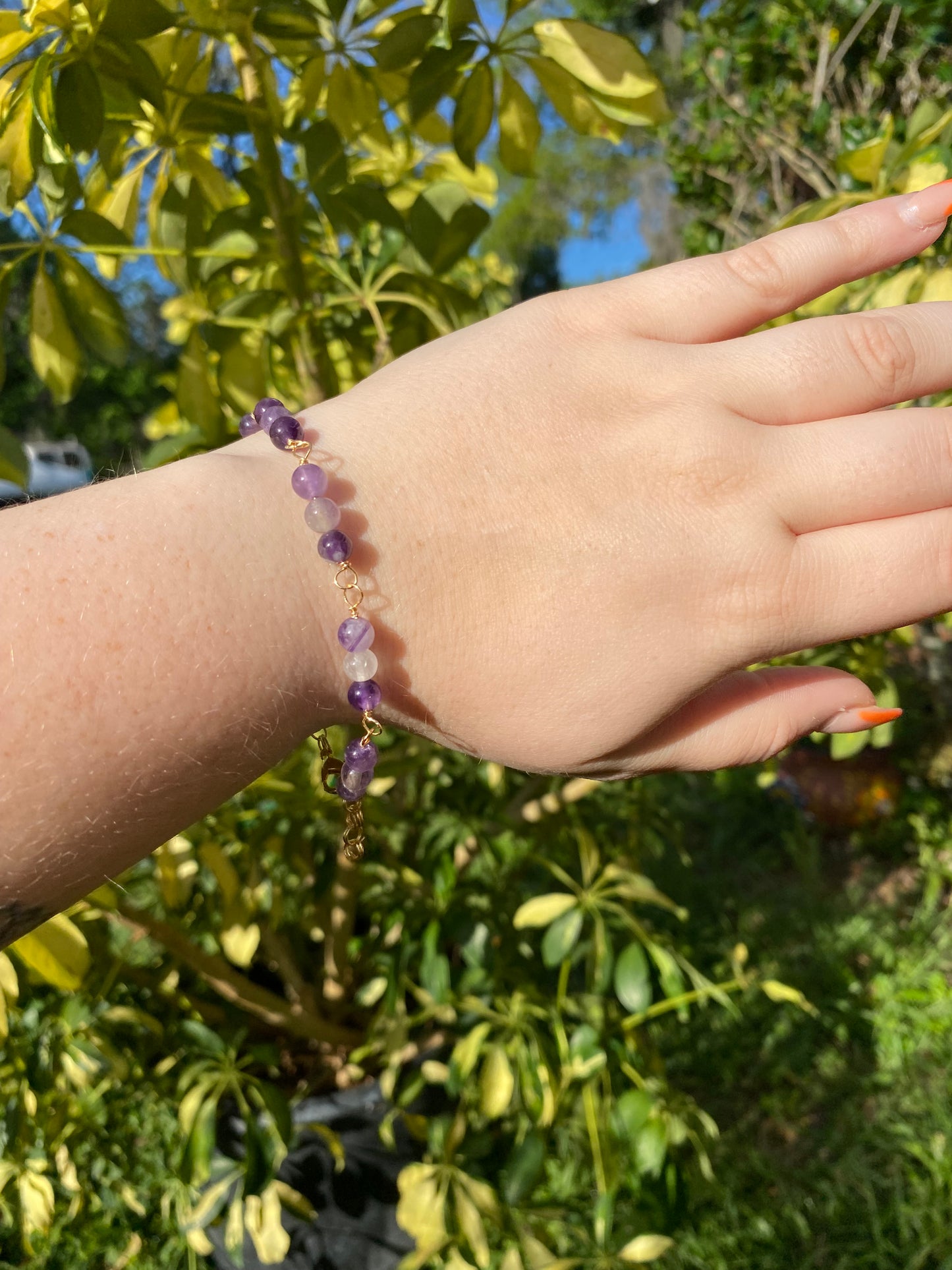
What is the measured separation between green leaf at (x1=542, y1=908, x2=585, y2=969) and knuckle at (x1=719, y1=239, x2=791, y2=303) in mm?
807

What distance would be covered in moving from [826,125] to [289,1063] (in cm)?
246

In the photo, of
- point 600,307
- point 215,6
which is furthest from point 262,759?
point 215,6

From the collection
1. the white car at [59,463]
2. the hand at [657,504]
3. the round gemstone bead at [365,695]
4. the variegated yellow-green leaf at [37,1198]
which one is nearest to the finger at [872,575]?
the hand at [657,504]

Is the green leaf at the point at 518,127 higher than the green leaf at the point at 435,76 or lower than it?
lower

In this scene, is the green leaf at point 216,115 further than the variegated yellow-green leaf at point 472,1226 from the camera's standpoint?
No

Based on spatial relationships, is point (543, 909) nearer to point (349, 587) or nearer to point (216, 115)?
point (349, 587)

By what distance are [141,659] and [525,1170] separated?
91 cm

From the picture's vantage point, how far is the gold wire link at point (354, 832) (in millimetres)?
799

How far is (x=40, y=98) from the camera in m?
0.71

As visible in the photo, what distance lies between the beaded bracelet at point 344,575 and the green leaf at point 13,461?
14.7 inches

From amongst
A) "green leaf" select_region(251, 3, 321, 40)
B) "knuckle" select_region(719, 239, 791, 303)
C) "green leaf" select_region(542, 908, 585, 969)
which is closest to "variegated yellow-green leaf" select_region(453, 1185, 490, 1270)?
"green leaf" select_region(542, 908, 585, 969)

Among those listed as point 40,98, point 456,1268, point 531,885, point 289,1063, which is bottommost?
point 531,885

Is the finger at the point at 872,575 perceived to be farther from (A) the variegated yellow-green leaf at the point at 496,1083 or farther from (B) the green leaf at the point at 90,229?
(B) the green leaf at the point at 90,229

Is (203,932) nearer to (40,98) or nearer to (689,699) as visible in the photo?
(689,699)
